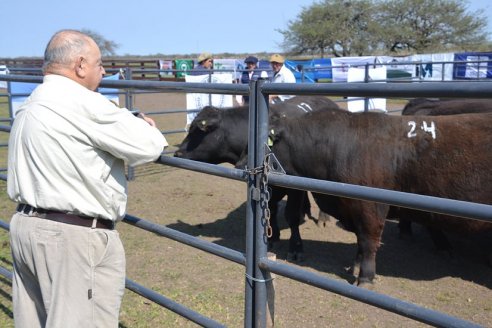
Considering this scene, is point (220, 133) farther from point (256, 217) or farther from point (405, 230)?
point (256, 217)

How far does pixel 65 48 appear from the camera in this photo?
2.09 m

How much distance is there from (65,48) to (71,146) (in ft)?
1.31

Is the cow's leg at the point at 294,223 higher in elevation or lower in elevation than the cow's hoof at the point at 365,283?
higher

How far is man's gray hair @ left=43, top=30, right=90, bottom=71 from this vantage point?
2.09 meters

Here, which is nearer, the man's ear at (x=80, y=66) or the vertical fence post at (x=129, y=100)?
the man's ear at (x=80, y=66)

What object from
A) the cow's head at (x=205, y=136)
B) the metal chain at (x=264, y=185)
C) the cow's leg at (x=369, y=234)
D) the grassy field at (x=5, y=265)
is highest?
the metal chain at (x=264, y=185)

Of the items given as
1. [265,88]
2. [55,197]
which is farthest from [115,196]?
[265,88]

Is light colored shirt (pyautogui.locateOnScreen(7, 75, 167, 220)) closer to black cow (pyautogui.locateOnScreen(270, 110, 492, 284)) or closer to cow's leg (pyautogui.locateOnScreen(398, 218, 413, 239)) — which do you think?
black cow (pyautogui.locateOnScreen(270, 110, 492, 284))

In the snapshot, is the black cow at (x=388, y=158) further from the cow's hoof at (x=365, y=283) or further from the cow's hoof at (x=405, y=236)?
the cow's hoof at (x=405, y=236)

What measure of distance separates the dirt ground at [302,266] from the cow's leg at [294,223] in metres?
0.11

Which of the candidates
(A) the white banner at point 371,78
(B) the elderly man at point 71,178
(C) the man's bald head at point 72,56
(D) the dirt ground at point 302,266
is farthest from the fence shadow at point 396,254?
(A) the white banner at point 371,78

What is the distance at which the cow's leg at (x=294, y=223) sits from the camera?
5223 millimetres

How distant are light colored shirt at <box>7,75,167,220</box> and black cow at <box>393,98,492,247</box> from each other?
3143mm

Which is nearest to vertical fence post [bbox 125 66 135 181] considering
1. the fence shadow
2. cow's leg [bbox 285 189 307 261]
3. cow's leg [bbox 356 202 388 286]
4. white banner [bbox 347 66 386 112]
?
the fence shadow
